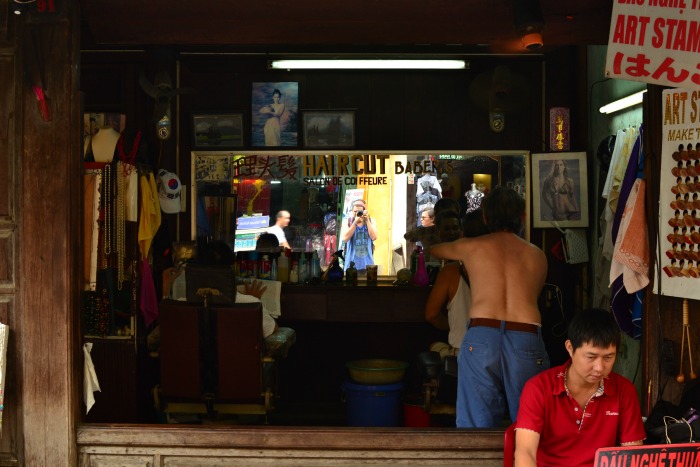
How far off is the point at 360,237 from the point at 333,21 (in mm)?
3728

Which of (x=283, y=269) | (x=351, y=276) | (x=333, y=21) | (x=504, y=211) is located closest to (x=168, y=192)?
(x=283, y=269)

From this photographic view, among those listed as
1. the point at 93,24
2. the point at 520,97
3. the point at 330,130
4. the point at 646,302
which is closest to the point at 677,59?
the point at 646,302

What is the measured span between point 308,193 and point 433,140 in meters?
1.21

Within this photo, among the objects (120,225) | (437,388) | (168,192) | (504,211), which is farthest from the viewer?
(168,192)

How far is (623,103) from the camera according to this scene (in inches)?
242

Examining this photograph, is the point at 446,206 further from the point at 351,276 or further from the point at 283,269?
the point at 283,269

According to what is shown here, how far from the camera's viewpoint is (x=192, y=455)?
13.1ft

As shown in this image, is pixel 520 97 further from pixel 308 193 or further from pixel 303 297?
pixel 303 297

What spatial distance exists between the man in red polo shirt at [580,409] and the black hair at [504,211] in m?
1.09

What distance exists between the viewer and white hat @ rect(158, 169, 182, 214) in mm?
7029

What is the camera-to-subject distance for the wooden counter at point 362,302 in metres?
7.14

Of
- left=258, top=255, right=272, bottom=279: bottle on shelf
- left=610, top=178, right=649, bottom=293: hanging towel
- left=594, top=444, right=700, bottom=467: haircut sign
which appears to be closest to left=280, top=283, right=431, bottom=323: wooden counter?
left=258, top=255, right=272, bottom=279: bottle on shelf

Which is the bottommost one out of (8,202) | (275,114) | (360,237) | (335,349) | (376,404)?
(376,404)

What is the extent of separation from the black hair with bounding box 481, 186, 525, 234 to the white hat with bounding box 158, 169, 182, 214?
342 cm
